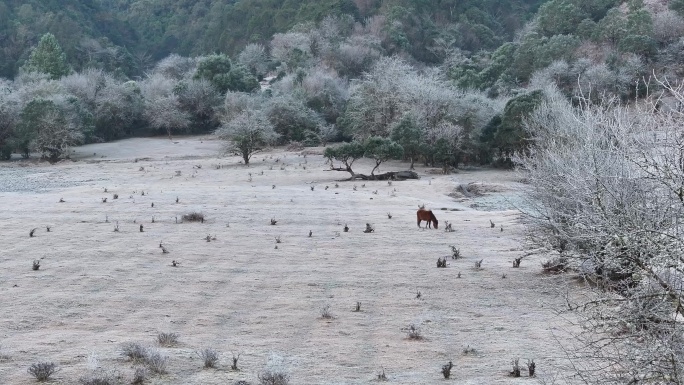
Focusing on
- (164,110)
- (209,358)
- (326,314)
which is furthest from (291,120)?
(209,358)

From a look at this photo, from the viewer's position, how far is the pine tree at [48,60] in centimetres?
6871

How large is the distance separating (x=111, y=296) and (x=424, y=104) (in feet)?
114

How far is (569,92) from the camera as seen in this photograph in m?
56.1

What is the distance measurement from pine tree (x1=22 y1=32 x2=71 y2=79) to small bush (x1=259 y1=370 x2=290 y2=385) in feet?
210

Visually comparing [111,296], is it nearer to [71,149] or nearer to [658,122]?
[658,122]

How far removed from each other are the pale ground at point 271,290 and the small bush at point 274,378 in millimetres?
314

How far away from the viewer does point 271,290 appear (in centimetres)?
1477

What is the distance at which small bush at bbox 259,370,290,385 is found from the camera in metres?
9.11

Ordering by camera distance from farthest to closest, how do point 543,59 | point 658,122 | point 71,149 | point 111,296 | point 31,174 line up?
point 543,59 → point 71,149 → point 31,174 → point 111,296 → point 658,122

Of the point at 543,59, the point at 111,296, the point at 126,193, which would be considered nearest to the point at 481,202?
the point at 126,193

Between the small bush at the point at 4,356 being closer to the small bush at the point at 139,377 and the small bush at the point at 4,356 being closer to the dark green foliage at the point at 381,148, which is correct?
the small bush at the point at 139,377

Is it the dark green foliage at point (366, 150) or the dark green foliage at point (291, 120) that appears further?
the dark green foliage at point (291, 120)

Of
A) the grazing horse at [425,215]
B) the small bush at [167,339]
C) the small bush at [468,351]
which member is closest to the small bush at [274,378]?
the small bush at [167,339]

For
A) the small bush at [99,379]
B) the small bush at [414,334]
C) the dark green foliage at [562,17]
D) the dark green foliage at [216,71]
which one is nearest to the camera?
the small bush at [99,379]
